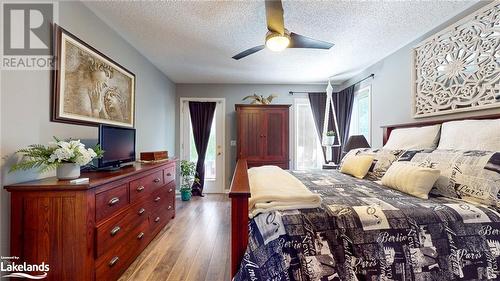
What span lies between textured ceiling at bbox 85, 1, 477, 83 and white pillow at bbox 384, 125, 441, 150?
3.78 ft

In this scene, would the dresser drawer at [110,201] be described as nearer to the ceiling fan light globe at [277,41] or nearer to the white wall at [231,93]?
the ceiling fan light globe at [277,41]

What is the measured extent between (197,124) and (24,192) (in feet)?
11.8

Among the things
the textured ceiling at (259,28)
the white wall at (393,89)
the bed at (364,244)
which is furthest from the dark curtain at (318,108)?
the bed at (364,244)

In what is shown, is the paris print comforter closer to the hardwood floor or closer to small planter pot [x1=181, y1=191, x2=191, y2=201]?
the hardwood floor

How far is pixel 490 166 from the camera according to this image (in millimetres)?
1480

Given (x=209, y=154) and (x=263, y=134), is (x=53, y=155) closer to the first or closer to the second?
(x=263, y=134)

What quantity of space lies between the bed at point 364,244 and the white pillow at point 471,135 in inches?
24.3

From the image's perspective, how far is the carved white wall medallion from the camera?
6.35 feet

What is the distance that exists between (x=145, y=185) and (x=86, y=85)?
113cm

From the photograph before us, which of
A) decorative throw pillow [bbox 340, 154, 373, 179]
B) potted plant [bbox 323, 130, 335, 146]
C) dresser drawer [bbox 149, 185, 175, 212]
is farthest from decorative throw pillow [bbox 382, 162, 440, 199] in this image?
dresser drawer [bbox 149, 185, 175, 212]

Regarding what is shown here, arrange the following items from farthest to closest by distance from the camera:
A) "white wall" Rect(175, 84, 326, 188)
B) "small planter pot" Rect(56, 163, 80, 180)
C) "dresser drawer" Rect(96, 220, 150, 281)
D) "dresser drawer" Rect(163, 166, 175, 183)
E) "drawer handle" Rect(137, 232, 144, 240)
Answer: "white wall" Rect(175, 84, 326, 188), "dresser drawer" Rect(163, 166, 175, 183), "drawer handle" Rect(137, 232, 144, 240), "dresser drawer" Rect(96, 220, 150, 281), "small planter pot" Rect(56, 163, 80, 180)

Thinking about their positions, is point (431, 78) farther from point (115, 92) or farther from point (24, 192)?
point (24, 192)

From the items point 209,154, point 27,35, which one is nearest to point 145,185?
point 27,35

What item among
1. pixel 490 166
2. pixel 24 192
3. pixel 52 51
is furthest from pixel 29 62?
pixel 490 166
